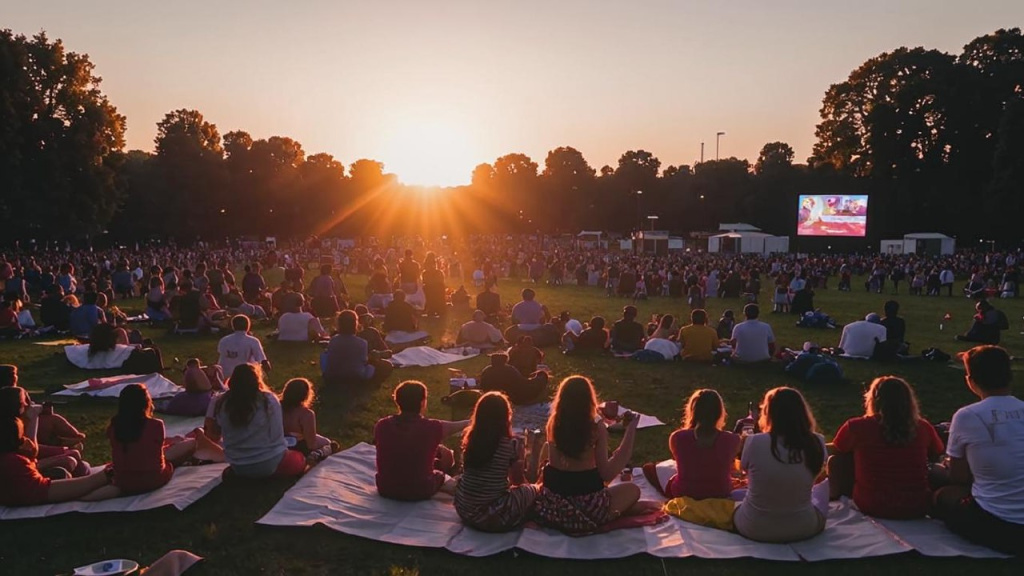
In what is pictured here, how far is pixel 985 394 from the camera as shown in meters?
4.96

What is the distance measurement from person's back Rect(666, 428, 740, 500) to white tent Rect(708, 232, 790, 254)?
5425 cm

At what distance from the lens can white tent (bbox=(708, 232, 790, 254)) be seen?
58.3 metres

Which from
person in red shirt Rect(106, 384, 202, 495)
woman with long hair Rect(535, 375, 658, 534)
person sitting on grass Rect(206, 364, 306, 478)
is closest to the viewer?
woman with long hair Rect(535, 375, 658, 534)

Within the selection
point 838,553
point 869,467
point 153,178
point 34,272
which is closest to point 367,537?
point 838,553

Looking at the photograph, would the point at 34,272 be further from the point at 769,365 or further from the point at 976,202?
the point at 976,202

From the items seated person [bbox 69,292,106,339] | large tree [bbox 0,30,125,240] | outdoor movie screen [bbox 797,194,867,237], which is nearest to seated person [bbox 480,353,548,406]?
seated person [bbox 69,292,106,339]

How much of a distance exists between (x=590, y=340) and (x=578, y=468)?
8.30 m

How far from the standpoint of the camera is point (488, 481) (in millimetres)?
5230

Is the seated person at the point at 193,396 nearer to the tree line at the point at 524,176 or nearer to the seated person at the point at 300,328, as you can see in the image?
the seated person at the point at 300,328

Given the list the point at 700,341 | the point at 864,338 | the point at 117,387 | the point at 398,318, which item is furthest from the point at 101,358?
the point at 864,338

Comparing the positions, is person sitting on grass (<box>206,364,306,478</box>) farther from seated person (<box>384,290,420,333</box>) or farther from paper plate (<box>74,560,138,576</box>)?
seated person (<box>384,290,420,333</box>)

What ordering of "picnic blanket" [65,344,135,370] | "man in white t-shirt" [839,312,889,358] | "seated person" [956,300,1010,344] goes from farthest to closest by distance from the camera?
1. "seated person" [956,300,1010,344]
2. "man in white t-shirt" [839,312,889,358]
3. "picnic blanket" [65,344,135,370]

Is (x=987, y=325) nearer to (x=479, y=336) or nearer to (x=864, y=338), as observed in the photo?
(x=864, y=338)

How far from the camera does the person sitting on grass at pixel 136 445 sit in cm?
566
